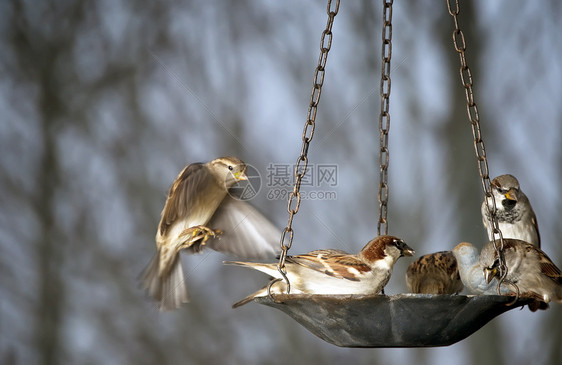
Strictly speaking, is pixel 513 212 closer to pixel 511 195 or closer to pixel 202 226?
pixel 511 195

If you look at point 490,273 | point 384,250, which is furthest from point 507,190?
point 384,250

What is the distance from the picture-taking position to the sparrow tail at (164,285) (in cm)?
A: 254

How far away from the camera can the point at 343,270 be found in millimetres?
2072

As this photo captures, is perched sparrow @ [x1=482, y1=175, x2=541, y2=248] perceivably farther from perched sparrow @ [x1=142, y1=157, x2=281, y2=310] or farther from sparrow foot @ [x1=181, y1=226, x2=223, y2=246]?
sparrow foot @ [x1=181, y1=226, x2=223, y2=246]

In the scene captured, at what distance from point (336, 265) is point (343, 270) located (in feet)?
0.09

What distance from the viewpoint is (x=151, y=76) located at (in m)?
4.57

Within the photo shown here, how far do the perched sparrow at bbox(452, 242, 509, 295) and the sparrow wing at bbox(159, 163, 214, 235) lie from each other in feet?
3.05

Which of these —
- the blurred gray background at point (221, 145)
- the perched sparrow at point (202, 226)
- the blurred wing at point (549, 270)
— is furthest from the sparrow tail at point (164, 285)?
the blurred gray background at point (221, 145)

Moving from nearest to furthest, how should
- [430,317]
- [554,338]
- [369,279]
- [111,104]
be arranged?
A: [430,317] < [369,279] < [554,338] < [111,104]

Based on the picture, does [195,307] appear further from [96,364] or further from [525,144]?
[525,144]

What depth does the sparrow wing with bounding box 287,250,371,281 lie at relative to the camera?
2068 mm

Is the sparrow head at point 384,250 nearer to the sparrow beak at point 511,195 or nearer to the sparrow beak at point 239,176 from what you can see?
the sparrow beak at point 239,176

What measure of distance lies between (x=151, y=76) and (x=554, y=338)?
2.98m

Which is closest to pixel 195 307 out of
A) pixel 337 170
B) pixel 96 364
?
pixel 96 364
